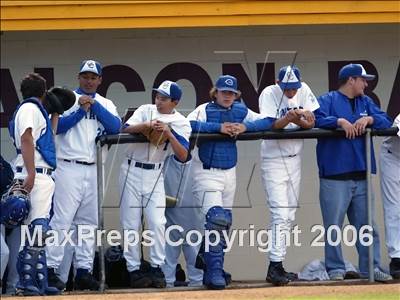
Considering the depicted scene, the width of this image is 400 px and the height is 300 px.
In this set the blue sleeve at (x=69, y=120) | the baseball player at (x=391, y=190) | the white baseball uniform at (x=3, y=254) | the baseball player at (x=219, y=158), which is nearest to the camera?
the baseball player at (x=219, y=158)

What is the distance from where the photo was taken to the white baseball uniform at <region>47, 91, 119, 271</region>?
9867 millimetres

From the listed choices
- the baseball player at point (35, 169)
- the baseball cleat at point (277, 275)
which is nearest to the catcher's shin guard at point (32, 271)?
the baseball player at point (35, 169)

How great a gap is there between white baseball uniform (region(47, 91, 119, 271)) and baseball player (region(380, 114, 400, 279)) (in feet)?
8.28

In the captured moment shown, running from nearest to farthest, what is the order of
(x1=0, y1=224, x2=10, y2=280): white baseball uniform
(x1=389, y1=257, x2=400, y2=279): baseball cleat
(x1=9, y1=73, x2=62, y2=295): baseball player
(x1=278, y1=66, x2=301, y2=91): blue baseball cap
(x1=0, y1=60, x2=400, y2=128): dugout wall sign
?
(x1=9, y1=73, x2=62, y2=295): baseball player → (x1=0, y1=224, x2=10, y2=280): white baseball uniform → (x1=278, y1=66, x2=301, y2=91): blue baseball cap → (x1=389, y1=257, x2=400, y2=279): baseball cleat → (x1=0, y1=60, x2=400, y2=128): dugout wall sign

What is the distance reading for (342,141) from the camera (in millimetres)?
10180

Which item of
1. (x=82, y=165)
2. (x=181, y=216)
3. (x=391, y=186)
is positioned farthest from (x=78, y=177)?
(x=391, y=186)

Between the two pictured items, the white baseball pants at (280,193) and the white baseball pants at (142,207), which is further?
the white baseball pants at (280,193)

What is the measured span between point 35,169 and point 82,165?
0.86m

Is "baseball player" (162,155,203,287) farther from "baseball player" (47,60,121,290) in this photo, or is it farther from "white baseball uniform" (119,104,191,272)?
"baseball player" (47,60,121,290)

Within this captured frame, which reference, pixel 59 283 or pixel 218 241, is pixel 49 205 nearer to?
pixel 59 283

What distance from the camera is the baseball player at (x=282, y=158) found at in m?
9.94

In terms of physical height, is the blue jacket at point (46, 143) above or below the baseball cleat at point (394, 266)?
above

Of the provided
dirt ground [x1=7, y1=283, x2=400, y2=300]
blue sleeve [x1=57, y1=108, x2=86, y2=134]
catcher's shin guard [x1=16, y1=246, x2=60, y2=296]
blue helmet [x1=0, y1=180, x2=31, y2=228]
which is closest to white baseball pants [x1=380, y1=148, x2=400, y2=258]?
dirt ground [x1=7, y1=283, x2=400, y2=300]

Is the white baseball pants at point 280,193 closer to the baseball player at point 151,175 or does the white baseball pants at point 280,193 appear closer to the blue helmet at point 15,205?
the baseball player at point 151,175
